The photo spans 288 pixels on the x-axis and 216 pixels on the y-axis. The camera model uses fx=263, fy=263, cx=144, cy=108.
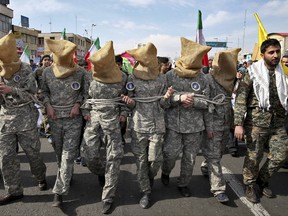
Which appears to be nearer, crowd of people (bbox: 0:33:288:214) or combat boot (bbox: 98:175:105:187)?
crowd of people (bbox: 0:33:288:214)

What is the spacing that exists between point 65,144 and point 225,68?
2.35 m

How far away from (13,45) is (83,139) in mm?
1463

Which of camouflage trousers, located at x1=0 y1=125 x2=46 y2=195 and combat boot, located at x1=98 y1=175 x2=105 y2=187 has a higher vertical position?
camouflage trousers, located at x1=0 y1=125 x2=46 y2=195

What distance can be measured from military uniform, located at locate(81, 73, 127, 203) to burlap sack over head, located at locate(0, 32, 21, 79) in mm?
1001

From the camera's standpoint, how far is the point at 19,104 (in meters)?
3.36

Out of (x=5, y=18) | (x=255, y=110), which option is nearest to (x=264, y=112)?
(x=255, y=110)

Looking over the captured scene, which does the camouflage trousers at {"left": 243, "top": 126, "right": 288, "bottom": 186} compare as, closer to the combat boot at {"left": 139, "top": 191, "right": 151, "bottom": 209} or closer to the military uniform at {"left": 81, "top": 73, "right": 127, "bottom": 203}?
the combat boot at {"left": 139, "top": 191, "right": 151, "bottom": 209}

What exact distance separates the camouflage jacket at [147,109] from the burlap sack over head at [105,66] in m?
0.22

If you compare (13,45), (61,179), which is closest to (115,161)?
(61,179)

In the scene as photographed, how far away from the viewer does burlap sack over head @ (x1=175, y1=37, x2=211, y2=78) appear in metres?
3.35

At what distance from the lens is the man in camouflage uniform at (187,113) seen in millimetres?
3381

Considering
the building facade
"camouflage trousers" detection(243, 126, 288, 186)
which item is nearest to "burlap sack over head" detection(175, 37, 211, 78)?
"camouflage trousers" detection(243, 126, 288, 186)

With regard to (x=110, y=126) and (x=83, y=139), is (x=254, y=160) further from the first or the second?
(x=83, y=139)

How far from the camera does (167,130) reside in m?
3.55
